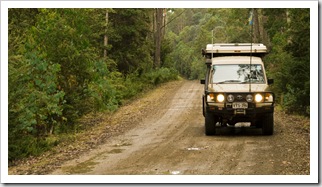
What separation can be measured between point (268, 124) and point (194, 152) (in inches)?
125

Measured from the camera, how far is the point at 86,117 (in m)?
20.1

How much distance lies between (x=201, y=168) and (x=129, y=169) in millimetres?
1444

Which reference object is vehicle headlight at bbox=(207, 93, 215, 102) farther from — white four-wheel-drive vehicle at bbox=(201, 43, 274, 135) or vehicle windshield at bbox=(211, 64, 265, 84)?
vehicle windshield at bbox=(211, 64, 265, 84)

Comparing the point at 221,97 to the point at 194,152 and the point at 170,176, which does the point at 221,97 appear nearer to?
the point at 194,152

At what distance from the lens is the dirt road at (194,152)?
34.3ft

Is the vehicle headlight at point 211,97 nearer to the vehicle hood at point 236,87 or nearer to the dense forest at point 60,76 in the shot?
the vehicle hood at point 236,87

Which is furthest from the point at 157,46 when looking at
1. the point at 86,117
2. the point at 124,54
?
the point at 86,117

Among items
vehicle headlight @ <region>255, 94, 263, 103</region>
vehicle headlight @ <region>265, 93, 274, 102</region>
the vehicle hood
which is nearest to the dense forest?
the vehicle hood

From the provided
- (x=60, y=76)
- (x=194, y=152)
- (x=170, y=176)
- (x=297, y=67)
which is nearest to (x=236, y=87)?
(x=194, y=152)

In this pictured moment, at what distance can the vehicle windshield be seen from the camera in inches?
584

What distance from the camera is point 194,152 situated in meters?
12.2

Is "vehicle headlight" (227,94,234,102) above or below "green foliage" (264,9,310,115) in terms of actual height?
below

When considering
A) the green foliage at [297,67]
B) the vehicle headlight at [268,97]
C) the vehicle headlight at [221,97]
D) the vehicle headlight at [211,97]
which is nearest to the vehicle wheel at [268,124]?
the vehicle headlight at [268,97]

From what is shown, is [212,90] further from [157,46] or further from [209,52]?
[157,46]
